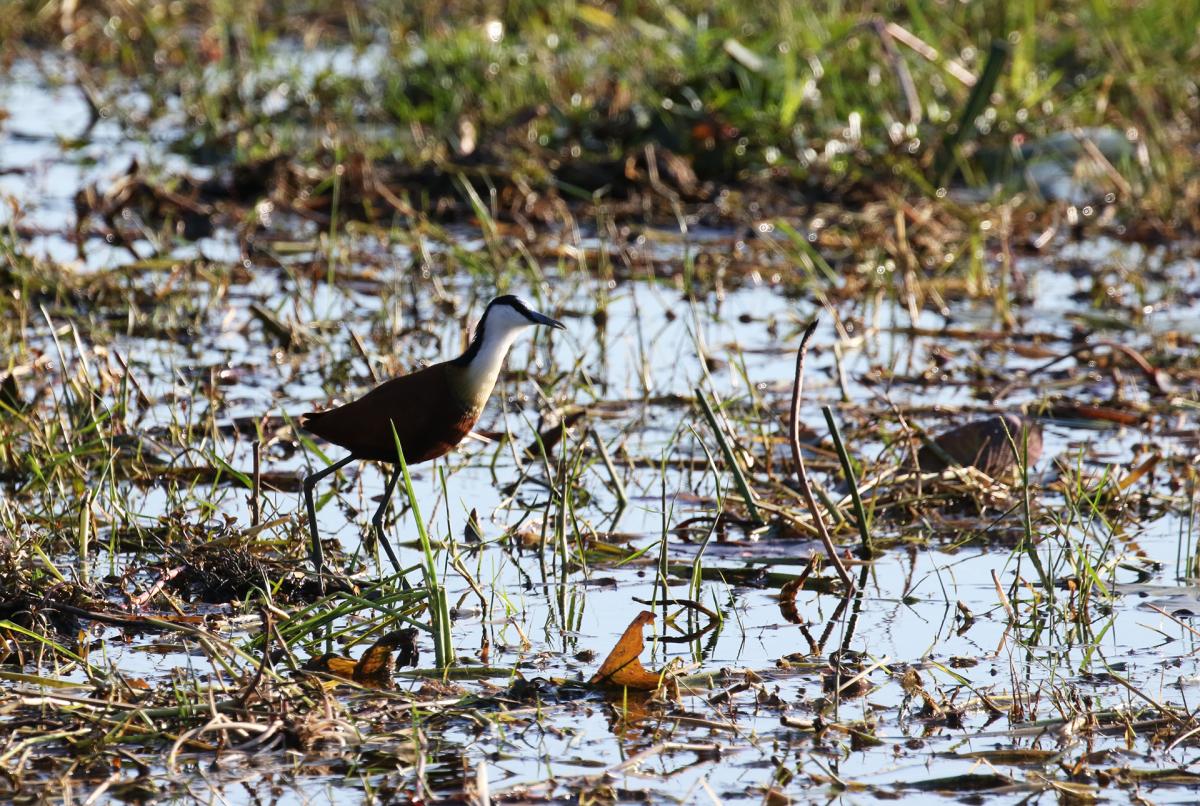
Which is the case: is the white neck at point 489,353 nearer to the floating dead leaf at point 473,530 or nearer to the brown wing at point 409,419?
the brown wing at point 409,419

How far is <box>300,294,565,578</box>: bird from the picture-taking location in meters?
4.56

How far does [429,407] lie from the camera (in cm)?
456

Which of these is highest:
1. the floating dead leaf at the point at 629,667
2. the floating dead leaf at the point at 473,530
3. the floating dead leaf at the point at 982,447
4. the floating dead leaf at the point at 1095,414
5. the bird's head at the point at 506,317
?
the bird's head at the point at 506,317

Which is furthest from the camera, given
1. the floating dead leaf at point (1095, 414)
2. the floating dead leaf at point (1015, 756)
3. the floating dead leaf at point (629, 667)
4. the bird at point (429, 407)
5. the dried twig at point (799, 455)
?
the floating dead leaf at point (1095, 414)

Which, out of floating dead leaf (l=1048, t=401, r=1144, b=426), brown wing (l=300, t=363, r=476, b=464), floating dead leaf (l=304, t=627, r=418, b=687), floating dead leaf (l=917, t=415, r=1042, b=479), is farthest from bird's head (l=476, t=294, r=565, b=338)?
floating dead leaf (l=1048, t=401, r=1144, b=426)

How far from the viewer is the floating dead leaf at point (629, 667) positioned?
3736mm

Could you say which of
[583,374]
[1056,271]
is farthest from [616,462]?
[1056,271]

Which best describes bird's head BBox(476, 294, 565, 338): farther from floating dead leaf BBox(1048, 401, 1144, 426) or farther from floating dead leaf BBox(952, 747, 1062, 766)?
floating dead leaf BBox(1048, 401, 1144, 426)

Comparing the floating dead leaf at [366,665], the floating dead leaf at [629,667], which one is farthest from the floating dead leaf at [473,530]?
the floating dead leaf at [629,667]

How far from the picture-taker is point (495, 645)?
4117 millimetres

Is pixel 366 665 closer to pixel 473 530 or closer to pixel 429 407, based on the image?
pixel 429 407

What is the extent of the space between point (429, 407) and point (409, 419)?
0.20ft

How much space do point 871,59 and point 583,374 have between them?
16.1 feet

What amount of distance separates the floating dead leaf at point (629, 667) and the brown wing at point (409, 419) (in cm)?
98
